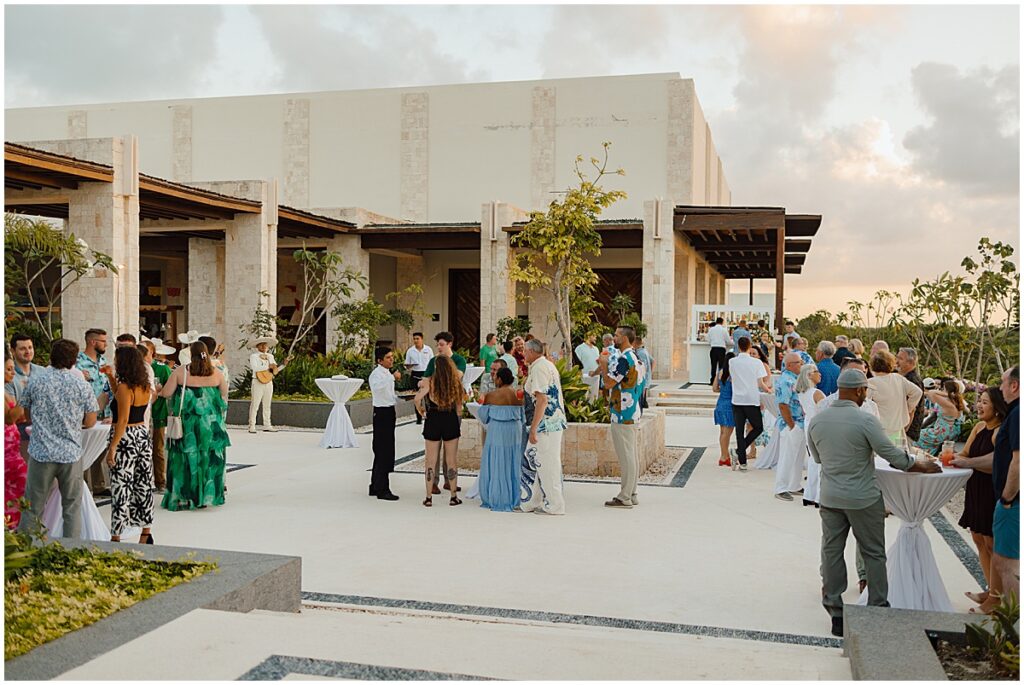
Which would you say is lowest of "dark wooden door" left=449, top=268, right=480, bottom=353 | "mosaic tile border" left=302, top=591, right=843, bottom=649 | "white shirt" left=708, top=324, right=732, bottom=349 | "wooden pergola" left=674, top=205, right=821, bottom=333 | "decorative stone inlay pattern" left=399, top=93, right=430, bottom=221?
"mosaic tile border" left=302, top=591, right=843, bottom=649

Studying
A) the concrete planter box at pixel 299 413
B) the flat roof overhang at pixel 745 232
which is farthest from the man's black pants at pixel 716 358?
the concrete planter box at pixel 299 413

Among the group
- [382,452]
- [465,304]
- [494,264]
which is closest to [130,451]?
[382,452]

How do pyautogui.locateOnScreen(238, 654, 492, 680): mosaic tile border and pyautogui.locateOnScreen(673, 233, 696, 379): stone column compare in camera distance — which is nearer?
pyautogui.locateOnScreen(238, 654, 492, 680): mosaic tile border

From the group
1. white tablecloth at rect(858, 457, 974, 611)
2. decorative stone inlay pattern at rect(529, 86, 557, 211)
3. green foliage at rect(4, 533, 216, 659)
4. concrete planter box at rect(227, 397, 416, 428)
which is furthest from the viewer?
decorative stone inlay pattern at rect(529, 86, 557, 211)

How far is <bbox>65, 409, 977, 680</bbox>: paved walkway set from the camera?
4.09m

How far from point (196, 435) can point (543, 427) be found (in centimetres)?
305

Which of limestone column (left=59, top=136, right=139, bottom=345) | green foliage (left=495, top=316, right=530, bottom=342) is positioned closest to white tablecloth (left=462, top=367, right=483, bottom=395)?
limestone column (left=59, top=136, right=139, bottom=345)

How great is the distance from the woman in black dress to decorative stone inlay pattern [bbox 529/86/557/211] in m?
28.2

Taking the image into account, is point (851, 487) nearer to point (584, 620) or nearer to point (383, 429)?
point (584, 620)

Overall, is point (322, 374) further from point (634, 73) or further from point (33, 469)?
point (634, 73)

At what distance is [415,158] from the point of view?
1353 inches

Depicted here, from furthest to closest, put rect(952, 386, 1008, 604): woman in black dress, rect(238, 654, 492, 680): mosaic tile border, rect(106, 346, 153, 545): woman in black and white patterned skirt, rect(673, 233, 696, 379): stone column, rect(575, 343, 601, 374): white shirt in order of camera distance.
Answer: rect(673, 233, 696, 379): stone column, rect(575, 343, 601, 374): white shirt, rect(106, 346, 153, 545): woman in black and white patterned skirt, rect(952, 386, 1008, 604): woman in black dress, rect(238, 654, 492, 680): mosaic tile border

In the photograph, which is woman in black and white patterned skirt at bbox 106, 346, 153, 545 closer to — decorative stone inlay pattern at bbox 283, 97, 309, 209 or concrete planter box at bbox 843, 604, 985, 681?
concrete planter box at bbox 843, 604, 985, 681

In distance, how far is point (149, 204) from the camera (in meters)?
18.3
